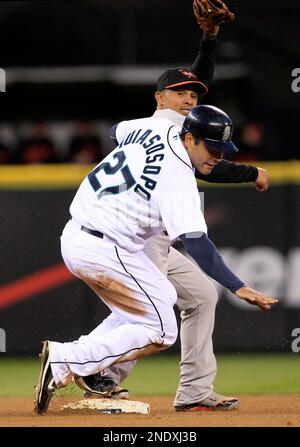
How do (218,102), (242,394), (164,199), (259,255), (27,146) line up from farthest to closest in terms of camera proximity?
(218,102), (27,146), (259,255), (242,394), (164,199)

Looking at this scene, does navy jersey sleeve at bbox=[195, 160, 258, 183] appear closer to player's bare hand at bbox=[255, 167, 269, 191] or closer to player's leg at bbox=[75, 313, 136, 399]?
player's bare hand at bbox=[255, 167, 269, 191]

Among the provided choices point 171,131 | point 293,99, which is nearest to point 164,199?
point 171,131

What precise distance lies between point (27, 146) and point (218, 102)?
10.6 feet

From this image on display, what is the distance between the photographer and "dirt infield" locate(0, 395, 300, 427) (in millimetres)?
5250

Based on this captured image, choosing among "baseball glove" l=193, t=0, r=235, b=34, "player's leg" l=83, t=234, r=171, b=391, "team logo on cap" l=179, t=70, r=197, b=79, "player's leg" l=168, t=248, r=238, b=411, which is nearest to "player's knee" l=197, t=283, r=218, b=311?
"player's leg" l=168, t=248, r=238, b=411

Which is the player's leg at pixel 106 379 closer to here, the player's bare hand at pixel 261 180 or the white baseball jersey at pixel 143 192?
the white baseball jersey at pixel 143 192

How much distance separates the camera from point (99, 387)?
5895 mm

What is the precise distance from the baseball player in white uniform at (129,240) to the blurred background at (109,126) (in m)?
3.28

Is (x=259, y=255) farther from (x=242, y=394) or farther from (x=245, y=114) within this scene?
(x=245, y=114)

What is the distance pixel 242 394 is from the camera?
7129 millimetres

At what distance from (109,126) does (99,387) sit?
332 inches

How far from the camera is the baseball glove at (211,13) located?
262 inches

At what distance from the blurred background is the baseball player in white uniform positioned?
328cm

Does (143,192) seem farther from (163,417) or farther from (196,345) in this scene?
(163,417)
